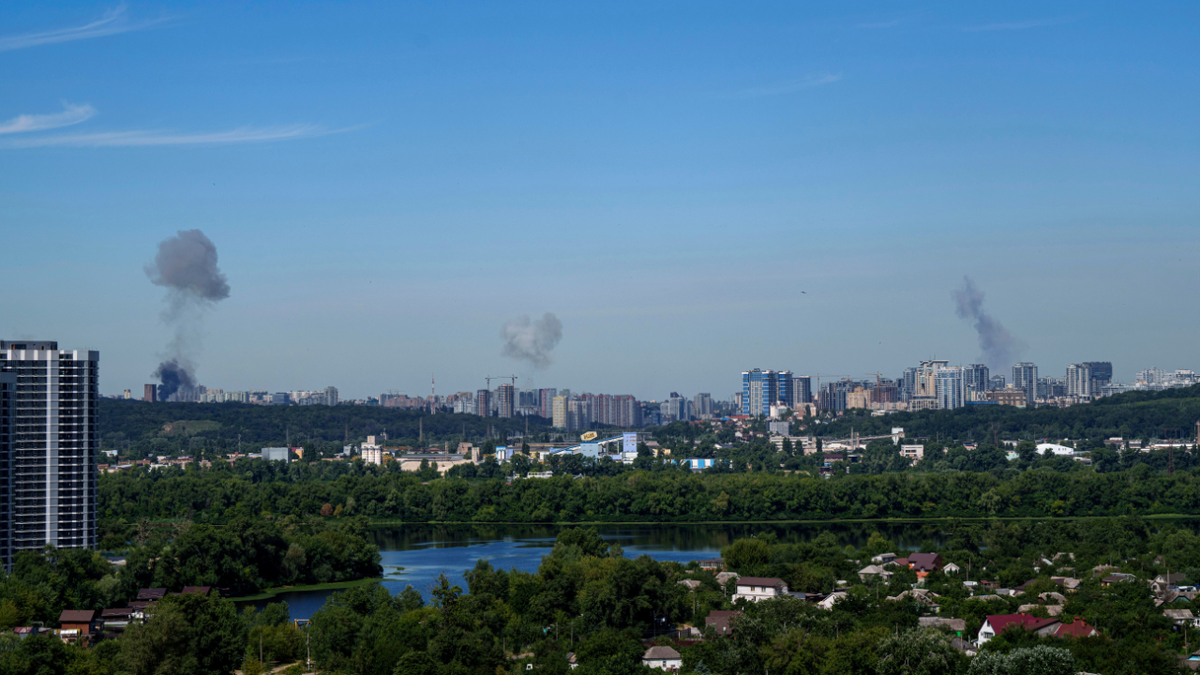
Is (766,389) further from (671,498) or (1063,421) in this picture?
(671,498)

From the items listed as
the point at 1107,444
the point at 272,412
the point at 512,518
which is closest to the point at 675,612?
the point at 512,518

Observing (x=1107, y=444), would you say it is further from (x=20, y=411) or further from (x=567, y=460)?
(x=20, y=411)

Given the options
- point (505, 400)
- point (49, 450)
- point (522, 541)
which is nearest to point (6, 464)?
point (49, 450)

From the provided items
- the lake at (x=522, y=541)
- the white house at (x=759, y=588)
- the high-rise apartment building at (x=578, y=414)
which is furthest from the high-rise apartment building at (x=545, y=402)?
the white house at (x=759, y=588)

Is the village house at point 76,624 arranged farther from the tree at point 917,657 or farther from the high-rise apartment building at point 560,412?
the high-rise apartment building at point 560,412

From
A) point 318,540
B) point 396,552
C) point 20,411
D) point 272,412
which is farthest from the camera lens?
point 272,412

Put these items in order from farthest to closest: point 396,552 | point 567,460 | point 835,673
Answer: point 567,460 < point 396,552 < point 835,673

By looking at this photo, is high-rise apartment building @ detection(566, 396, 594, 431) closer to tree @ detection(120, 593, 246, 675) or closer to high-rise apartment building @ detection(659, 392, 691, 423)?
high-rise apartment building @ detection(659, 392, 691, 423)
